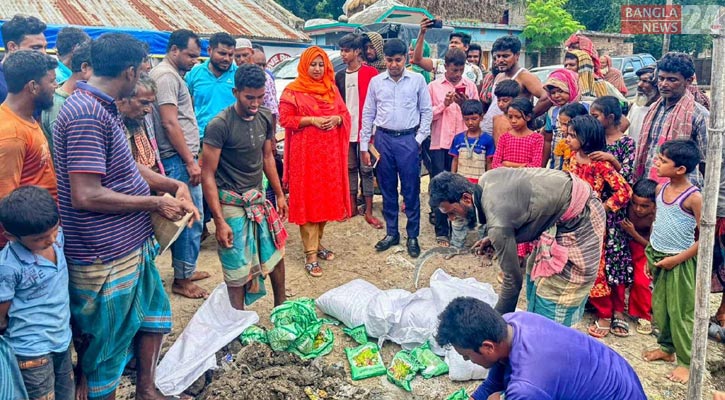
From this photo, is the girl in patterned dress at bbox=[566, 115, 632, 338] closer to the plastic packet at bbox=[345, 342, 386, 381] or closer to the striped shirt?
the plastic packet at bbox=[345, 342, 386, 381]

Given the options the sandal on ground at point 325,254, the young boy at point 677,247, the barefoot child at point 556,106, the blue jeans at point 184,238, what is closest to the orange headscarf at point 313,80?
the blue jeans at point 184,238

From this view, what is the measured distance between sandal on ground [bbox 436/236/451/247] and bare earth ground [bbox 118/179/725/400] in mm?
96

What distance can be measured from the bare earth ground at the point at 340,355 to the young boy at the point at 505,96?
4.26 feet

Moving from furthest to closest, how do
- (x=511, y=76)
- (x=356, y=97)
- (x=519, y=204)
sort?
(x=356, y=97)
(x=511, y=76)
(x=519, y=204)

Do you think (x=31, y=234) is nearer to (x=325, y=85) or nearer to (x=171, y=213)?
(x=171, y=213)

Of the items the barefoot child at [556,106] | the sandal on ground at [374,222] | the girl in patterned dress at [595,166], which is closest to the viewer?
the girl in patterned dress at [595,166]

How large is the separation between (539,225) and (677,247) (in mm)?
1108

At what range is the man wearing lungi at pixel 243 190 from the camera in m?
3.54

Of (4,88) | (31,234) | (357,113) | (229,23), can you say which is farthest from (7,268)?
(229,23)

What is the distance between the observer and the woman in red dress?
4883mm

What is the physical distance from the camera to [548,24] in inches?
843

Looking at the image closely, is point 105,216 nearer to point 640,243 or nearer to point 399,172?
point 399,172

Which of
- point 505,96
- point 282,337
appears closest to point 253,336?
point 282,337

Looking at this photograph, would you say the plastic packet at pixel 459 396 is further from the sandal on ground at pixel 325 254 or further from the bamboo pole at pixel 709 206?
the sandal on ground at pixel 325 254
